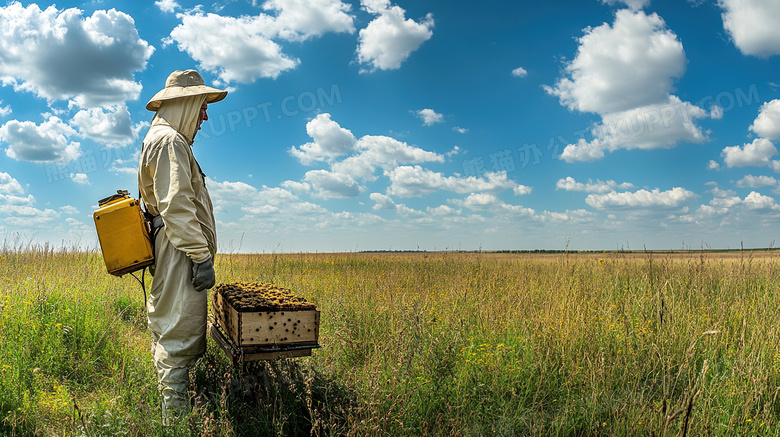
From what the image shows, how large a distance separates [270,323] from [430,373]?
4.71 ft

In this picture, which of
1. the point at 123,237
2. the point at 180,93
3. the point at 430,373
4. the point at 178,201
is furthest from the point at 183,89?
the point at 430,373

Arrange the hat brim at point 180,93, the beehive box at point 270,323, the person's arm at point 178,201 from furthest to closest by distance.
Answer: the hat brim at point 180,93 < the person's arm at point 178,201 < the beehive box at point 270,323

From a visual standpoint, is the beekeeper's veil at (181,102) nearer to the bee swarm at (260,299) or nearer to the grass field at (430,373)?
the bee swarm at (260,299)

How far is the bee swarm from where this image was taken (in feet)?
10.3

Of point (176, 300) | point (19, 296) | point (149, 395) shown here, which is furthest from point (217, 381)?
point (19, 296)

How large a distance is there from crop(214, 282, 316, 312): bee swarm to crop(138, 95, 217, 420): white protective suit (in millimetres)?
300

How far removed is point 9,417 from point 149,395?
1015 mm

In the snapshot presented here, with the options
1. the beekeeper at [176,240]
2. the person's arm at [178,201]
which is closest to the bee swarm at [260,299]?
the beekeeper at [176,240]

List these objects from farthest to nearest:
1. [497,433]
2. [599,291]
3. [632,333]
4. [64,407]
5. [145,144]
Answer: [599,291] < [632,333] < [64,407] < [145,144] < [497,433]

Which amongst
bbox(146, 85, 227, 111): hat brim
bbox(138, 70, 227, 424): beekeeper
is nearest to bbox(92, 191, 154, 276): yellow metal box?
bbox(138, 70, 227, 424): beekeeper

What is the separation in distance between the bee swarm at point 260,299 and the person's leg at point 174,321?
310 mm

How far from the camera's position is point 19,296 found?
19.7 ft

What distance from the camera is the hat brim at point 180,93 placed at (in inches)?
141

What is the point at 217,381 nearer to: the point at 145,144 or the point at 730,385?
the point at 145,144
